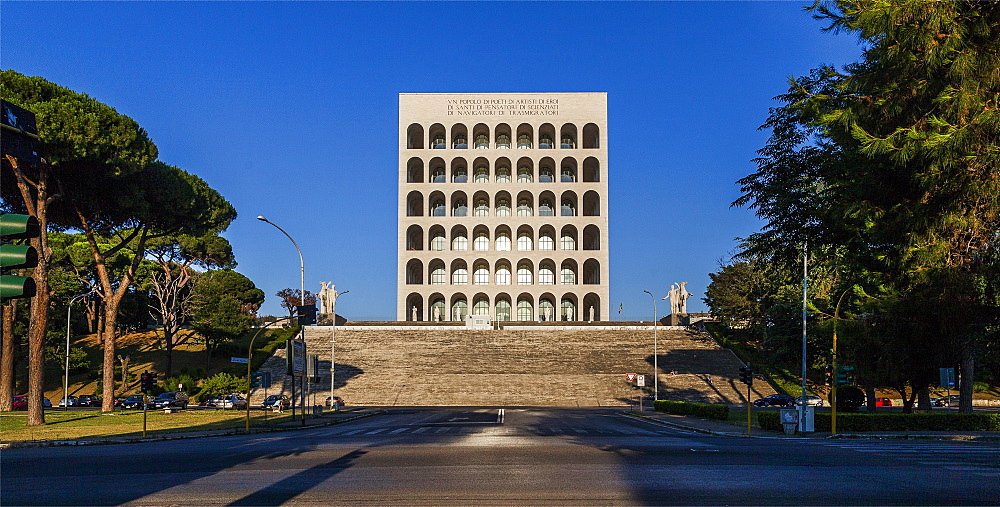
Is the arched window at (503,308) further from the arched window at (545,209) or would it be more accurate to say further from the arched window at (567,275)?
the arched window at (545,209)

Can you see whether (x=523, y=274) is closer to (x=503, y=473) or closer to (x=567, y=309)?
(x=567, y=309)

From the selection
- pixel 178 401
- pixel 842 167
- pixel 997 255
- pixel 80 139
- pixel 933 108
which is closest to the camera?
pixel 933 108

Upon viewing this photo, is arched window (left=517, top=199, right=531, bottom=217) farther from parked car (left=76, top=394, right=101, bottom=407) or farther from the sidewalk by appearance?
the sidewalk

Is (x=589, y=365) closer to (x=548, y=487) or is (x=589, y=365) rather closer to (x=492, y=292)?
Result: (x=492, y=292)

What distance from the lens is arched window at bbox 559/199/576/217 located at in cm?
9791

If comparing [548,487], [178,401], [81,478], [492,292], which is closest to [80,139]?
[178,401]

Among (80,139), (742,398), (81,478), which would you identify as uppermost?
(80,139)

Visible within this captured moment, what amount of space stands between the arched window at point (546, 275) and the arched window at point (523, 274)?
1.37 meters

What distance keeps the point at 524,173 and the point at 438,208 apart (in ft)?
39.4

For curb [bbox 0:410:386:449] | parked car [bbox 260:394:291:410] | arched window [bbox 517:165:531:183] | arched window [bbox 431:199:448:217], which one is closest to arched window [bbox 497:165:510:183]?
arched window [bbox 517:165:531:183]

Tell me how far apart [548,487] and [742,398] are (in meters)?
44.0

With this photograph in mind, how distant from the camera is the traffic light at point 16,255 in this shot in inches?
263

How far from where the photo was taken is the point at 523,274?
315 ft

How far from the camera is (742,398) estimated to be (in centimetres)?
5312
